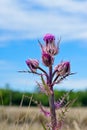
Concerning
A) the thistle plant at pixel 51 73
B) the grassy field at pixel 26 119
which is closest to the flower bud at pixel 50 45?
the thistle plant at pixel 51 73

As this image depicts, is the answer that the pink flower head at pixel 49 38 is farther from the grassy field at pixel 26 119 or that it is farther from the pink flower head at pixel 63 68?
the grassy field at pixel 26 119

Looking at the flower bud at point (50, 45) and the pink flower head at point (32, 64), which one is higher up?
the flower bud at point (50, 45)

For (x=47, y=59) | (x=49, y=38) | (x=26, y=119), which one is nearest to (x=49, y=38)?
(x=49, y=38)

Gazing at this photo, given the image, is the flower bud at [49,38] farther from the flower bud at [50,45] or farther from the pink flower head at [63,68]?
the pink flower head at [63,68]

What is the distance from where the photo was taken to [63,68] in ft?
5.27

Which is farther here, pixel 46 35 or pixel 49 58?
pixel 46 35

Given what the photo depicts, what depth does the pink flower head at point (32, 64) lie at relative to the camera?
164 cm

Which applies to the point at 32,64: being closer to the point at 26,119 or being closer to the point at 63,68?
the point at 63,68

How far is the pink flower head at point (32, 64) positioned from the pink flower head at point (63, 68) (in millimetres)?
81

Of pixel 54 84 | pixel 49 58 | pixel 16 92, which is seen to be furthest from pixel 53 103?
pixel 16 92

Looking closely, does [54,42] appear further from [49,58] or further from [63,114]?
[63,114]

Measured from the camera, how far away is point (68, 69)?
1.64 m

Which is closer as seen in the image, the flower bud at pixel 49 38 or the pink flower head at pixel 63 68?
the pink flower head at pixel 63 68

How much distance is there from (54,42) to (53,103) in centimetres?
28
